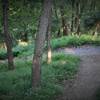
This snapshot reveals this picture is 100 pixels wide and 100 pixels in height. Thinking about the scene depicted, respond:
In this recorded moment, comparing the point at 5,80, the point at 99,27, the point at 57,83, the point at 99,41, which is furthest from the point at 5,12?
the point at 99,27

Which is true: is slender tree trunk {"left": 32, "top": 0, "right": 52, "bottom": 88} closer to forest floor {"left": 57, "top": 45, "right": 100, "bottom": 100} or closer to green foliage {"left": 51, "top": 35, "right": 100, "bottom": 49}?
forest floor {"left": 57, "top": 45, "right": 100, "bottom": 100}

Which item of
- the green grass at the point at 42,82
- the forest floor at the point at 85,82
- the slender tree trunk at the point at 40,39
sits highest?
the slender tree trunk at the point at 40,39

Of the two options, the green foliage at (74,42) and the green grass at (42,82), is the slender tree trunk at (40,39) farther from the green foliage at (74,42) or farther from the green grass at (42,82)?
the green foliage at (74,42)

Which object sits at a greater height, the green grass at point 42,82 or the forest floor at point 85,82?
the green grass at point 42,82

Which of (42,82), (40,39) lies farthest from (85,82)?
(40,39)

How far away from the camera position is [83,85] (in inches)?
527

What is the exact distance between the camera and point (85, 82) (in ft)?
A: 45.5

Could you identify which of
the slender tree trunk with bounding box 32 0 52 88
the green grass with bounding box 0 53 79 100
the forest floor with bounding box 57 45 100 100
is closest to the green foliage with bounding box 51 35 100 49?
the forest floor with bounding box 57 45 100 100

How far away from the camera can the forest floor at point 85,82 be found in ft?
39.0

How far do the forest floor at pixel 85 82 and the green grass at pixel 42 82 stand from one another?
13.8 inches

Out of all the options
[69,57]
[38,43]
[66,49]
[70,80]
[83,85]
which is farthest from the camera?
[66,49]

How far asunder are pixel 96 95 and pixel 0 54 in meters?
19.1

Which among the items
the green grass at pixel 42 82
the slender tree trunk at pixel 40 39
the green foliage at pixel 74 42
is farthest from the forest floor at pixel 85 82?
the green foliage at pixel 74 42

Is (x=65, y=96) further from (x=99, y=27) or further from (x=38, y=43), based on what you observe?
(x=99, y=27)
